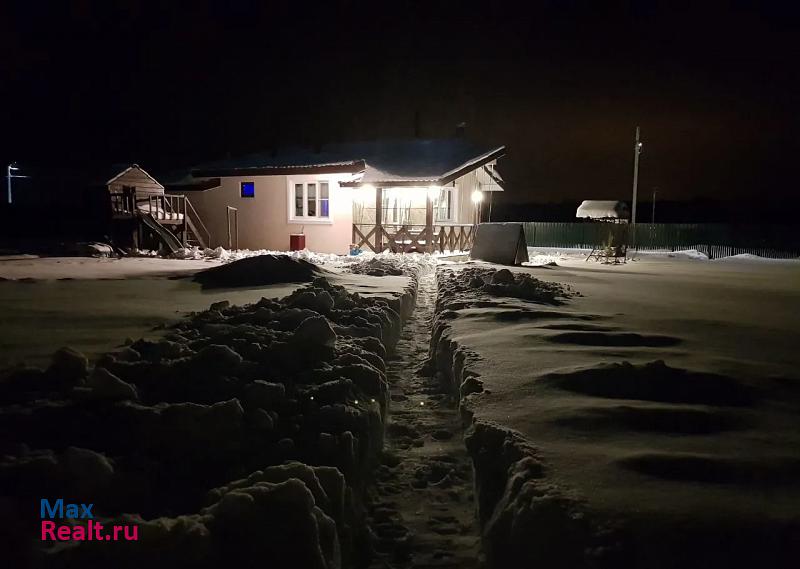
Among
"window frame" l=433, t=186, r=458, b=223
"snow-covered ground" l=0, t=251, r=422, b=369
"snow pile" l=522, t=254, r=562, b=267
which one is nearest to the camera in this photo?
"snow-covered ground" l=0, t=251, r=422, b=369

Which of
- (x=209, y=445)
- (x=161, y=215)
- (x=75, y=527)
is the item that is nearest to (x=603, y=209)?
(x=161, y=215)

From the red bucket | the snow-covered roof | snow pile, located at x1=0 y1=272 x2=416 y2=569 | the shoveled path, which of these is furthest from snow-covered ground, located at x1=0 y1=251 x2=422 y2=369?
the snow-covered roof

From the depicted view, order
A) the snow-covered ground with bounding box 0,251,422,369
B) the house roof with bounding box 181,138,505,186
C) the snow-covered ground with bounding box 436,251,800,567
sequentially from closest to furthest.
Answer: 1. the snow-covered ground with bounding box 436,251,800,567
2. the snow-covered ground with bounding box 0,251,422,369
3. the house roof with bounding box 181,138,505,186

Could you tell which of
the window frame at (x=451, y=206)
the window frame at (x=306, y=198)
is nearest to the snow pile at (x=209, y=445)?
the window frame at (x=306, y=198)

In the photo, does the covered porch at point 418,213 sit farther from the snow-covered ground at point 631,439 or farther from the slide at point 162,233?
the snow-covered ground at point 631,439

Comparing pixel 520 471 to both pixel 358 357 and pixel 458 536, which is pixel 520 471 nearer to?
pixel 458 536

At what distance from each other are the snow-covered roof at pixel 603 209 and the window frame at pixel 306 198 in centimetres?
2359

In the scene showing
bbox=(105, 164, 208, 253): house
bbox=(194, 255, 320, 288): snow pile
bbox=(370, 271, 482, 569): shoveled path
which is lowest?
bbox=(370, 271, 482, 569): shoveled path

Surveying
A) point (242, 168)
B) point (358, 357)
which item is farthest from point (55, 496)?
point (242, 168)

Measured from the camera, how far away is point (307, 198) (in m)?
19.6

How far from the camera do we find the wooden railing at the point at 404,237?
18.5 meters

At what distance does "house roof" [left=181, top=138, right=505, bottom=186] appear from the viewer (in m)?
18.2

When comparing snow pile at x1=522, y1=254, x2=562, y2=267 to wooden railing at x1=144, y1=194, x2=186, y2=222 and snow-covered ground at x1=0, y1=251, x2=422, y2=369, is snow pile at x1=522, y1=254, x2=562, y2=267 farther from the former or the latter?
wooden railing at x1=144, y1=194, x2=186, y2=222

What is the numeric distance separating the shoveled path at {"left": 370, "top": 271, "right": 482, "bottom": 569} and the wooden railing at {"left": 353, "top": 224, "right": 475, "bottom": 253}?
13782mm
